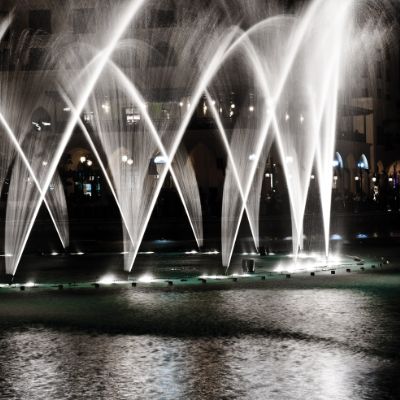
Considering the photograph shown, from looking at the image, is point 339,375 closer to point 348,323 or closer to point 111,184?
point 348,323

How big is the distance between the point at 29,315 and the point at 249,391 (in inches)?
240

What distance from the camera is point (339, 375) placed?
9.36 meters

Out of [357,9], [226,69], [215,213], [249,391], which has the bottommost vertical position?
[249,391]

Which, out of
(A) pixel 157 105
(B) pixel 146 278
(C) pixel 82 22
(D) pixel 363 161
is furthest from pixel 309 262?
(D) pixel 363 161

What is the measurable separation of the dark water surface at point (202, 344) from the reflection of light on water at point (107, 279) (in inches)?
71.1

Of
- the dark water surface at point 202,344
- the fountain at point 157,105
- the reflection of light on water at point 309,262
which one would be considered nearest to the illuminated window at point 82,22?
the fountain at point 157,105

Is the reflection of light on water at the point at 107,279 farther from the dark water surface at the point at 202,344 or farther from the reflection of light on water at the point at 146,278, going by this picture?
the dark water surface at the point at 202,344

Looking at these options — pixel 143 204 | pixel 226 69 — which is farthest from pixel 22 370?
pixel 226 69

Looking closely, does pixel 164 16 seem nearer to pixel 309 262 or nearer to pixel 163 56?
pixel 163 56

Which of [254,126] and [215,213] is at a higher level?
[254,126]

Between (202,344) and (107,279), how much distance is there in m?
8.40

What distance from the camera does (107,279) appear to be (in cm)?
1939

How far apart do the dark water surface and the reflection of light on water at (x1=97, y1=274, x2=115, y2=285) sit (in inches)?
71.1

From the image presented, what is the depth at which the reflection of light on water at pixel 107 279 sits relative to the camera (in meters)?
18.7
